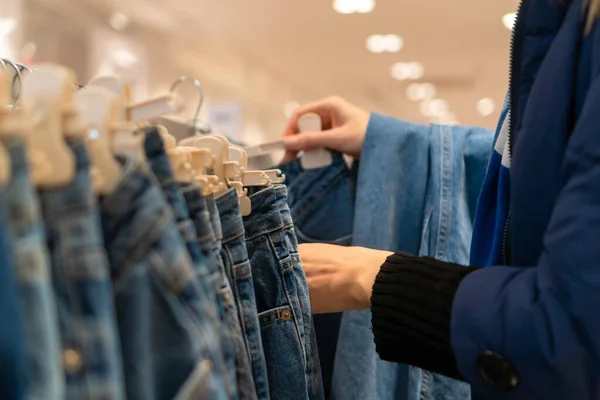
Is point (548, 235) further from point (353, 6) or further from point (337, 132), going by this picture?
point (353, 6)

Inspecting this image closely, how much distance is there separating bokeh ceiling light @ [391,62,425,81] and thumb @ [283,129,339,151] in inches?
176

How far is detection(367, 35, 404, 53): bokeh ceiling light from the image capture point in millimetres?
4363

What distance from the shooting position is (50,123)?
38 cm

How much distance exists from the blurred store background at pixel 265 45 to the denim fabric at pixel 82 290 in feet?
3.89

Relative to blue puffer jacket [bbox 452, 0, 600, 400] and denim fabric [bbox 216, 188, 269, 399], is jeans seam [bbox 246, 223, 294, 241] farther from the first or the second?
blue puffer jacket [bbox 452, 0, 600, 400]

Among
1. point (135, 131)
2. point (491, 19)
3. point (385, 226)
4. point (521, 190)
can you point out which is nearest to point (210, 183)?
point (135, 131)

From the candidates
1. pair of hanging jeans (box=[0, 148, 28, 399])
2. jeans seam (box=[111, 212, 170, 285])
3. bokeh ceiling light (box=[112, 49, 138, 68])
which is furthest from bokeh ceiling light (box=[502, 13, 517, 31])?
pair of hanging jeans (box=[0, 148, 28, 399])

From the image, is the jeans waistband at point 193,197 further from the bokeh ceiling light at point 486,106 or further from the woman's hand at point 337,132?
the bokeh ceiling light at point 486,106

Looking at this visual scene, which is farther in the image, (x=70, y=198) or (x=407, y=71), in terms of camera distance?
(x=407, y=71)

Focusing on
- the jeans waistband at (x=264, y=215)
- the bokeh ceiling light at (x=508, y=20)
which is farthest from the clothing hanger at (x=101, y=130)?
the bokeh ceiling light at (x=508, y=20)

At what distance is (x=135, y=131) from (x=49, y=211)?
0.35 ft

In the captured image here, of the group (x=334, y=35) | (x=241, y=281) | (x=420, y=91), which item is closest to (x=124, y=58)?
(x=334, y=35)

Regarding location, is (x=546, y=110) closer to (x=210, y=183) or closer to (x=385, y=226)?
(x=210, y=183)

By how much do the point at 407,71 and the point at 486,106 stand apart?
2.23 meters
